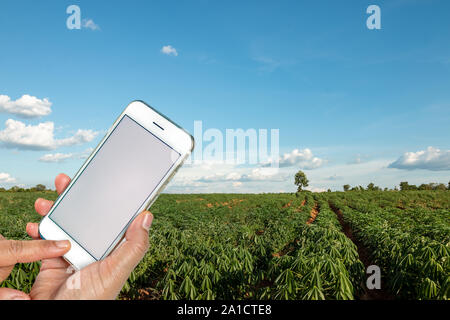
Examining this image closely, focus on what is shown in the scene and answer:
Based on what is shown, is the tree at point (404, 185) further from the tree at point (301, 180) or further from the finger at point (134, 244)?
the finger at point (134, 244)

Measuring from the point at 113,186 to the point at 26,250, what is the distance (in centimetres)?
72

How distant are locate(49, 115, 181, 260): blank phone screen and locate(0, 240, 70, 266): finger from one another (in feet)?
0.53

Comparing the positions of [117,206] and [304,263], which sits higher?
[117,206]

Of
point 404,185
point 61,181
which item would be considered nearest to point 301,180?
point 404,185

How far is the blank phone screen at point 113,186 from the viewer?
82.6 inches

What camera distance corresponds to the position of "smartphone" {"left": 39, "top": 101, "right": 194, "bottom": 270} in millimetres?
2092

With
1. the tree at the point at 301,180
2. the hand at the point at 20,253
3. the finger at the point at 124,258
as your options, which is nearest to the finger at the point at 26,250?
the hand at the point at 20,253

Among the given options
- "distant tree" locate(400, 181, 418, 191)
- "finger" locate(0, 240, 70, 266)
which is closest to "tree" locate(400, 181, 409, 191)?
"distant tree" locate(400, 181, 418, 191)

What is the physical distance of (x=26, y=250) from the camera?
6.18ft

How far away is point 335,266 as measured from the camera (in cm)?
345
